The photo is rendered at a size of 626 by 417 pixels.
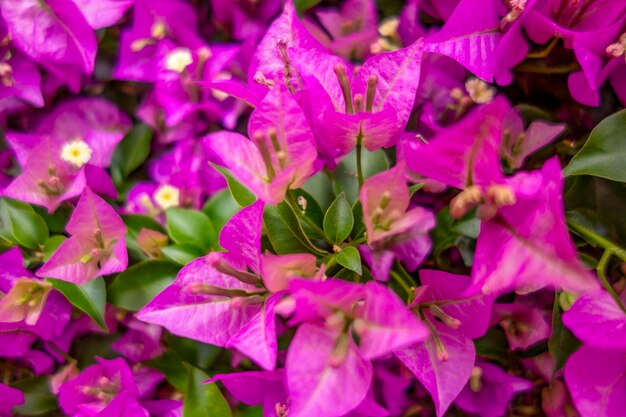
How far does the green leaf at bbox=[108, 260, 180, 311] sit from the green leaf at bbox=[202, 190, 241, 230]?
0.30 feet

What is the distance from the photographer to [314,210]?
717 mm

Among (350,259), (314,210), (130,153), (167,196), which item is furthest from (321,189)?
(130,153)

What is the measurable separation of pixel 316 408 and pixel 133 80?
27.6 inches

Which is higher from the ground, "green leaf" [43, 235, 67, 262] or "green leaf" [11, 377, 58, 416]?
"green leaf" [43, 235, 67, 262]

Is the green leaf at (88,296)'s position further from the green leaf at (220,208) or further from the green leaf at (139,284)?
the green leaf at (220,208)

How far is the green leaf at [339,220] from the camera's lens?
66cm

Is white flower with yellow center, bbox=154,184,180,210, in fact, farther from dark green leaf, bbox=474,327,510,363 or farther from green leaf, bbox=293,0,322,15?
dark green leaf, bbox=474,327,510,363

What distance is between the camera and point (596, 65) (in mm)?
724

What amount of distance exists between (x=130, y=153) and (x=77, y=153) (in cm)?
10

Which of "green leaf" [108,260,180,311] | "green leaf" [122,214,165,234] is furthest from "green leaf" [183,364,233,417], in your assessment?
"green leaf" [122,214,165,234]

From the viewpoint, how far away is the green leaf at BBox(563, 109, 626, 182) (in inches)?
26.9

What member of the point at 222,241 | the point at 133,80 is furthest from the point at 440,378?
the point at 133,80

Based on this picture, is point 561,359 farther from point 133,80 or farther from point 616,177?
point 133,80

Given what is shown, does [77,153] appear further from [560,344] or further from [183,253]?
[560,344]
